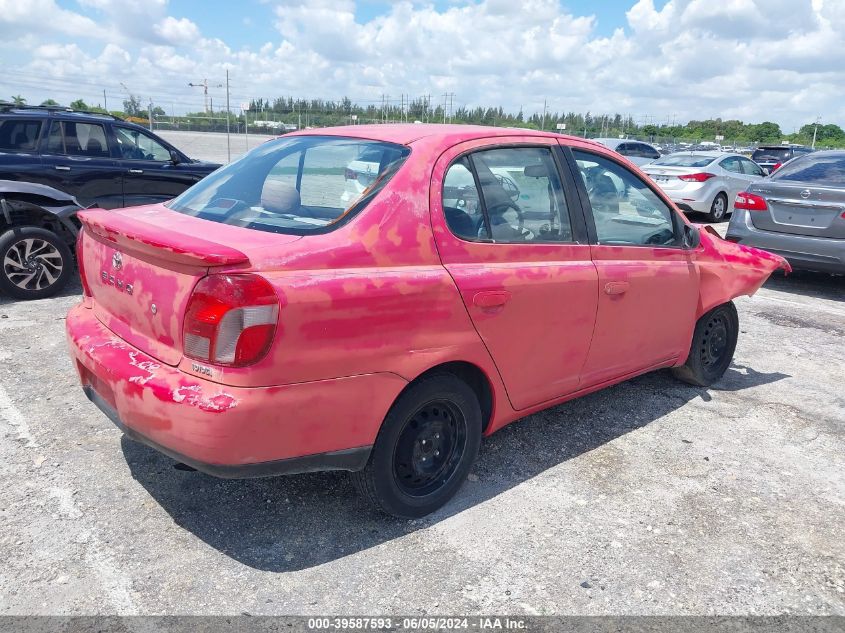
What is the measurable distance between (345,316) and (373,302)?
5.4 inches

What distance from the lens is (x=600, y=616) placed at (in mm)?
2654

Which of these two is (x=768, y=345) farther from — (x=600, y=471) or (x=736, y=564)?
(x=736, y=564)

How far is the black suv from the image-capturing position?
666 cm

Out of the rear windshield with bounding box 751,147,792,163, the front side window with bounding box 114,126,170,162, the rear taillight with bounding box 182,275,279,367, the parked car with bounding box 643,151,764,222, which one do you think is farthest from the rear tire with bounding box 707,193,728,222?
the rear windshield with bounding box 751,147,792,163

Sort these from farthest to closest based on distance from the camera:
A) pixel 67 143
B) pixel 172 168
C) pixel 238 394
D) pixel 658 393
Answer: pixel 172 168
pixel 67 143
pixel 658 393
pixel 238 394

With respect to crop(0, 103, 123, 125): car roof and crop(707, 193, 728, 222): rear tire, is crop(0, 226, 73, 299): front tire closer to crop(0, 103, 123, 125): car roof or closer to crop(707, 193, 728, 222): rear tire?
crop(0, 103, 123, 125): car roof

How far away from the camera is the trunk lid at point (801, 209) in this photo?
7699 mm

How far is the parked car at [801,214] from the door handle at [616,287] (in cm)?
511

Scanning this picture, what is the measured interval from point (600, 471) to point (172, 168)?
6.76 meters

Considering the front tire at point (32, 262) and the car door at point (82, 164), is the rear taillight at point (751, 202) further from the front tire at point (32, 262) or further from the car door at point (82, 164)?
the front tire at point (32, 262)

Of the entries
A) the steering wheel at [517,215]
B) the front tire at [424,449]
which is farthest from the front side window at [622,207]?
the front tire at [424,449]

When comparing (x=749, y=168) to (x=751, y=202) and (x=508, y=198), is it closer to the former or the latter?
(x=751, y=202)

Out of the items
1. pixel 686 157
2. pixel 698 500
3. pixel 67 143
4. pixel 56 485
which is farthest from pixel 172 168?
pixel 686 157

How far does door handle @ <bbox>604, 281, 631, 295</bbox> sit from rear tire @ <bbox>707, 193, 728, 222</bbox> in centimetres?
1149
